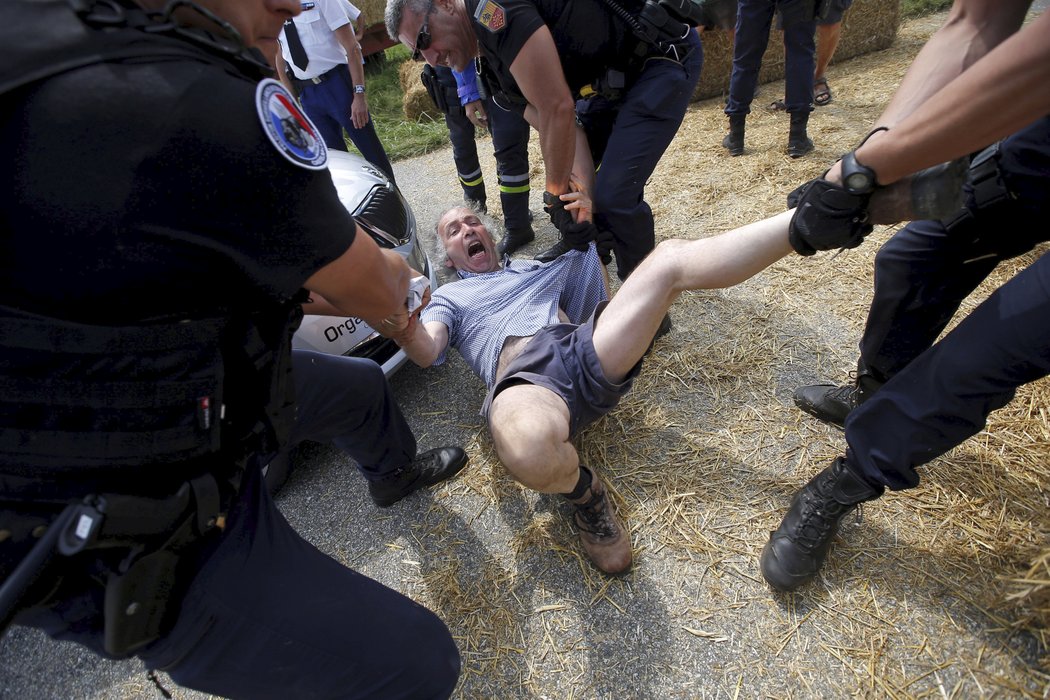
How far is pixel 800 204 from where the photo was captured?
1530 millimetres

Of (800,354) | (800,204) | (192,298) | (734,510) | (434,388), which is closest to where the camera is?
(192,298)

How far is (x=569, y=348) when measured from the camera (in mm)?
2117

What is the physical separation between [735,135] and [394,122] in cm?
574

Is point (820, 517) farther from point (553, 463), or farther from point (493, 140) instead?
point (493, 140)

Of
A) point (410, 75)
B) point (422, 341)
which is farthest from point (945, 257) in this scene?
point (410, 75)

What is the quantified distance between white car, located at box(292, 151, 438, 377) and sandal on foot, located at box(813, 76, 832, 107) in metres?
4.74

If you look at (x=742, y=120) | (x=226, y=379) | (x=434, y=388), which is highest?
(x=226, y=379)

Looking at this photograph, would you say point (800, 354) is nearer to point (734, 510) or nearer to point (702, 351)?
point (702, 351)

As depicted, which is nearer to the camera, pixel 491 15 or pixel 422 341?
pixel 422 341

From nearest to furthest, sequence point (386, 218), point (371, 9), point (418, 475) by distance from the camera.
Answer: point (418, 475)
point (386, 218)
point (371, 9)

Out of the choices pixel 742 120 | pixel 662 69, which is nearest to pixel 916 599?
pixel 662 69

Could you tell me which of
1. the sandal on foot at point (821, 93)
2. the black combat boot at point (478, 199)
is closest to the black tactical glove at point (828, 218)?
the black combat boot at point (478, 199)

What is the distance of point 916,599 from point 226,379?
215 centimetres

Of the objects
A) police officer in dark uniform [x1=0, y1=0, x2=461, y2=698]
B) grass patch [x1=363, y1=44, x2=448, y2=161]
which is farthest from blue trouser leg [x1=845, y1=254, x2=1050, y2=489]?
grass patch [x1=363, y1=44, x2=448, y2=161]
